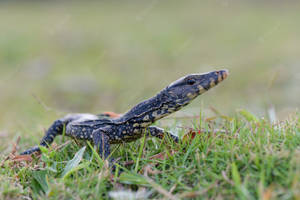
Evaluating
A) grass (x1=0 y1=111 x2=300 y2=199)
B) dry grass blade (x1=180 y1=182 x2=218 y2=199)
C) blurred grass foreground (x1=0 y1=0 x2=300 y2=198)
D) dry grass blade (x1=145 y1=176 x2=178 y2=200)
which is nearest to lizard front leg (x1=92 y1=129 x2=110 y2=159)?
grass (x1=0 y1=111 x2=300 y2=199)

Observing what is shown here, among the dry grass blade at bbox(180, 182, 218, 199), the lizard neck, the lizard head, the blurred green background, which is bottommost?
the dry grass blade at bbox(180, 182, 218, 199)

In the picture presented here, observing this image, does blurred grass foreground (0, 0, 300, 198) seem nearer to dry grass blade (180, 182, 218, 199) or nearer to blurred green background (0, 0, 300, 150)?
blurred green background (0, 0, 300, 150)

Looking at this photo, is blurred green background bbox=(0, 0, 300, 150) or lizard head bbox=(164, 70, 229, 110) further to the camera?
blurred green background bbox=(0, 0, 300, 150)

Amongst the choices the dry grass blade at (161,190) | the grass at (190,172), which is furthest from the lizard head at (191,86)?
the dry grass blade at (161,190)

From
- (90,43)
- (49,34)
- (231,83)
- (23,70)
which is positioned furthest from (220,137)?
(49,34)

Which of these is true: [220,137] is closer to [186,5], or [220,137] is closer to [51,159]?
[51,159]

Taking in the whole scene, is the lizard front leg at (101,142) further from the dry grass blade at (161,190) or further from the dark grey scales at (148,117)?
the dry grass blade at (161,190)
